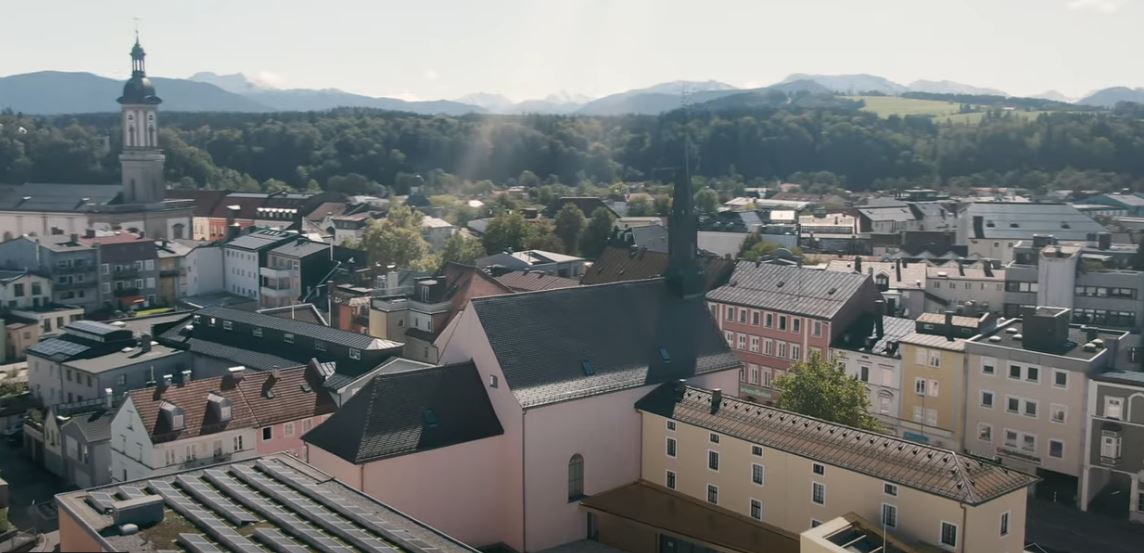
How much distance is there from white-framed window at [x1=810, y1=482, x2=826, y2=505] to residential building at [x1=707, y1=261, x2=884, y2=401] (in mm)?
19950

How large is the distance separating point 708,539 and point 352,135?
14715 centimetres

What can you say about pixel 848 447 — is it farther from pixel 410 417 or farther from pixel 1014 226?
pixel 1014 226

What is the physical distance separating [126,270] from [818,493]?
64.1m

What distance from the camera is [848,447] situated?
3170cm

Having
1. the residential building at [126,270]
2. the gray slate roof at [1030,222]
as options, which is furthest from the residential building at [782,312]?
the residential building at [126,270]

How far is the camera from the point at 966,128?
186 meters

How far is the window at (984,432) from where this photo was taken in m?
45.8

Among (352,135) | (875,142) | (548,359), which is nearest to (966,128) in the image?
(875,142)

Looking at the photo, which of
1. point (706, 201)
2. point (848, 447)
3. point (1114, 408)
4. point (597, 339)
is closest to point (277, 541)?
point (848, 447)

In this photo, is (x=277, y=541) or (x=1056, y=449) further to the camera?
(x=1056, y=449)

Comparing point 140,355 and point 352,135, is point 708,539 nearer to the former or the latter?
point 140,355


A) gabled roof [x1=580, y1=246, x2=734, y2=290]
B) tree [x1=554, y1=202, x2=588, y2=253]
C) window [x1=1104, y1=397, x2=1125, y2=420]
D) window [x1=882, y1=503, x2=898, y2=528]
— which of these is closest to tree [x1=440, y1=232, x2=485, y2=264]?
tree [x1=554, y1=202, x2=588, y2=253]

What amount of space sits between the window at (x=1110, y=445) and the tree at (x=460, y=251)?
5024cm

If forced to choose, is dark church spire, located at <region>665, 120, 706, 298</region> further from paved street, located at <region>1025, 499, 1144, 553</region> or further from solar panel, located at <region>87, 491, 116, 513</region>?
solar panel, located at <region>87, 491, 116, 513</region>
